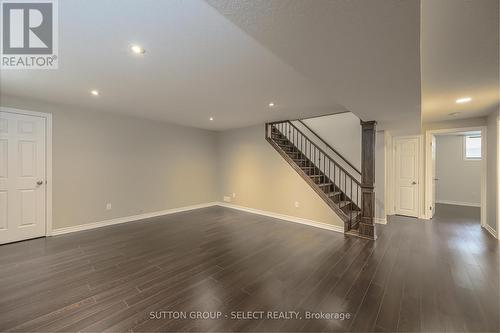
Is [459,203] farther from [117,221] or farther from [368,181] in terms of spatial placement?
[117,221]

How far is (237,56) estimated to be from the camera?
2.07m

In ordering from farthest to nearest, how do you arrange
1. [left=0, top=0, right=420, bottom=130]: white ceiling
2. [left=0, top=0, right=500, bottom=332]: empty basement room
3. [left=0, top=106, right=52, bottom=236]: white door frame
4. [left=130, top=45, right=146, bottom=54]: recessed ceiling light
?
[left=0, top=106, right=52, bottom=236]: white door frame < [left=130, top=45, right=146, bottom=54]: recessed ceiling light < [left=0, top=0, right=500, bottom=332]: empty basement room < [left=0, top=0, right=420, bottom=130]: white ceiling

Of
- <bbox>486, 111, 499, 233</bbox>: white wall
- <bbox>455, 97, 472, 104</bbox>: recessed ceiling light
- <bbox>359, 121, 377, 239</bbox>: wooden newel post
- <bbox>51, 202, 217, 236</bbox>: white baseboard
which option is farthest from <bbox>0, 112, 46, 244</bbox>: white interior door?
<bbox>486, 111, 499, 233</bbox>: white wall

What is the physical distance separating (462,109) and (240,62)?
4.34m

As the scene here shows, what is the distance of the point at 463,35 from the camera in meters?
1.66

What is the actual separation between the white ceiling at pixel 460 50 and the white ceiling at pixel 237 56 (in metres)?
0.28

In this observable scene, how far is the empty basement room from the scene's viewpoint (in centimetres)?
156

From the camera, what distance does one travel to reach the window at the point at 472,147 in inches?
259

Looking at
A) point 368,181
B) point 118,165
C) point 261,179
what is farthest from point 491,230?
point 118,165

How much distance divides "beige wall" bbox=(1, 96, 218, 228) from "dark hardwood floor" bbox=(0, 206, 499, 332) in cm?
Answer: 76

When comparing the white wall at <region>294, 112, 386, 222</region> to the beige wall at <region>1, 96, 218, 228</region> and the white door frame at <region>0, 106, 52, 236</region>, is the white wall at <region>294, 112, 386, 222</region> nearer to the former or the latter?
the beige wall at <region>1, 96, 218, 228</region>

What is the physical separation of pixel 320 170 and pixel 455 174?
5242 millimetres

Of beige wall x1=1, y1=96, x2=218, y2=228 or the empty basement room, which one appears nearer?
the empty basement room

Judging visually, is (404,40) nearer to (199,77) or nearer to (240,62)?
(240,62)
